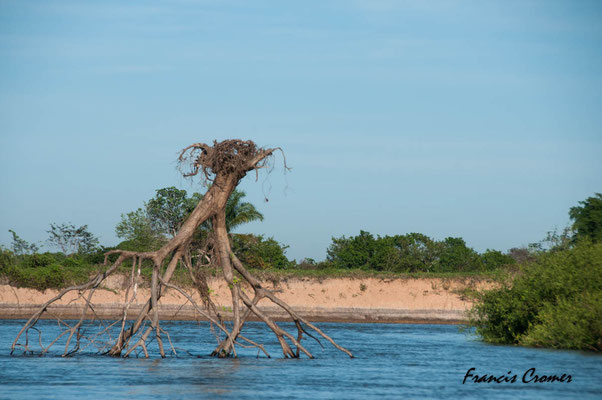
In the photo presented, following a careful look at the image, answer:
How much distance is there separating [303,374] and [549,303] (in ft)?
39.5

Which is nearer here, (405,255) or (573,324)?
(573,324)

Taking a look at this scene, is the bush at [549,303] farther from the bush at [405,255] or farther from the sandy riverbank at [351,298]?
the bush at [405,255]

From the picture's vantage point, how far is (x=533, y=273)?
107 ft

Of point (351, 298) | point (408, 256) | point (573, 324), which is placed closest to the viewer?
point (573, 324)

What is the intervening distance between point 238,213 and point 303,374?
3897cm

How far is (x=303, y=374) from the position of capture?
72.9 feet

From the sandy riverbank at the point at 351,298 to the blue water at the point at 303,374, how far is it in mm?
23003

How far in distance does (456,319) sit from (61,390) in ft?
131

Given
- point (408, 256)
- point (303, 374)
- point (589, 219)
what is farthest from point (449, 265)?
point (303, 374)

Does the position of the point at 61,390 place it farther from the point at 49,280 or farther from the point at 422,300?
the point at 422,300

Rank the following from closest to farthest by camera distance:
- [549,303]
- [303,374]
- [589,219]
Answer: [303,374], [549,303], [589,219]

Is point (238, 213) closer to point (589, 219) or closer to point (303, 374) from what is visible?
point (589, 219)
